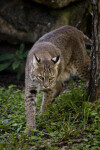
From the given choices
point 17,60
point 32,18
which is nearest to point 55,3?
point 32,18

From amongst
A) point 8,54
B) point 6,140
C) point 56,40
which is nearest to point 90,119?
point 6,140

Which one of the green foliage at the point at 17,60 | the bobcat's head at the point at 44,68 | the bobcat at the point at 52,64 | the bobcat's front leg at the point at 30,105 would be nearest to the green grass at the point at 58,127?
the bobcat's front leg at the point at 30,105

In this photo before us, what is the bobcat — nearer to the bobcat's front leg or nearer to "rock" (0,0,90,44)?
the bobcat's front leg

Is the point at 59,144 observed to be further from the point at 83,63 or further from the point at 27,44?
the point at 27,44

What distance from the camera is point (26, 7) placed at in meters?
8.59

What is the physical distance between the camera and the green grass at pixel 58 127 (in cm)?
400

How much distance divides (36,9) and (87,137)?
17.3 feet

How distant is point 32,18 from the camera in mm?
8594

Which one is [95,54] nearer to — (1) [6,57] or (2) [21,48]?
(2) [21,48]

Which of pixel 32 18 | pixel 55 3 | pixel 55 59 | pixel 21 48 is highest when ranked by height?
pixel 55 3

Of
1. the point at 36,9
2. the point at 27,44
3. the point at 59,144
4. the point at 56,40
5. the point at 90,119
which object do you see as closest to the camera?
the point at 59,144

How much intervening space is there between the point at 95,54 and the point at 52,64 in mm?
808

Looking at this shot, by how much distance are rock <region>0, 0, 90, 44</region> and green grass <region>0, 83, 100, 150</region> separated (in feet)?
10.1

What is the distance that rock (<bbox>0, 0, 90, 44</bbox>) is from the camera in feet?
28.1
